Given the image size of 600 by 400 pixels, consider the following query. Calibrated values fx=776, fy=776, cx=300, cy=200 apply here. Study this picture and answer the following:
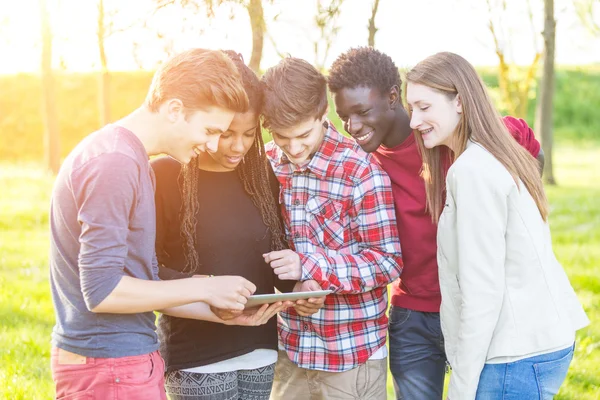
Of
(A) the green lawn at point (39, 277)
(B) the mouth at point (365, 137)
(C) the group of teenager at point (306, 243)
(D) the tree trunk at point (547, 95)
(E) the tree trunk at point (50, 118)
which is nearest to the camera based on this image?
(C) the group of teenager at point (306, 243)

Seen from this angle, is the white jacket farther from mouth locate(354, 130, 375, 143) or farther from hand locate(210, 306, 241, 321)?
hand locate(210, 306, 241, 321)

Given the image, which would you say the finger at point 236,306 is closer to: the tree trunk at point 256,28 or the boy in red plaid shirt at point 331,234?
the boy in red plaid shirt at point 331,234

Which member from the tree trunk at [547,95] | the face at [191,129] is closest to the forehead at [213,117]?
the face at [191,129]

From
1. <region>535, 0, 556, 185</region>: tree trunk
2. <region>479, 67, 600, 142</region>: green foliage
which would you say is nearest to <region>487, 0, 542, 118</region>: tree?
<region>535, 0, 556, 185</region>: tree trunk

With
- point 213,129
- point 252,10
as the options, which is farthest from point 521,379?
point 252,10

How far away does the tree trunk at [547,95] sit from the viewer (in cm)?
1475

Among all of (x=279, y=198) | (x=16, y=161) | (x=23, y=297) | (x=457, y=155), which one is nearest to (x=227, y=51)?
(x=279, y=198)

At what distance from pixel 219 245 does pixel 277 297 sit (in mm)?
401

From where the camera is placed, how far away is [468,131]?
2688 mm

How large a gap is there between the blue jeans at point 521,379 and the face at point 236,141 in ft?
3.61

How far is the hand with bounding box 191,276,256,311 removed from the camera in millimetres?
2266

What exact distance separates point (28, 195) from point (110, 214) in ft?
36.0

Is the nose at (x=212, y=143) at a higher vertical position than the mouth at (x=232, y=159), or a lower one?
higher

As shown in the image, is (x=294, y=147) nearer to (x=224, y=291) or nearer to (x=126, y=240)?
(x=224, y=291)
